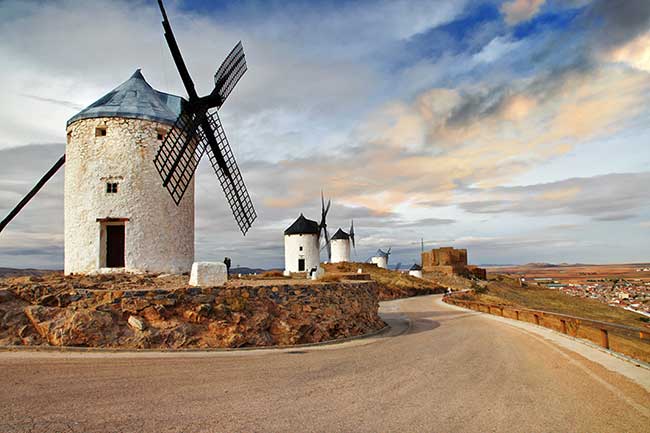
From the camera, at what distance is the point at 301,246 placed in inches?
1800

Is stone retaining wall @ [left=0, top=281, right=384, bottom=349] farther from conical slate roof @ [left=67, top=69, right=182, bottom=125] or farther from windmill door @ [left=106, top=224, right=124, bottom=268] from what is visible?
conical slate roof @ [left=67, top=69, right=182, bottom=125]

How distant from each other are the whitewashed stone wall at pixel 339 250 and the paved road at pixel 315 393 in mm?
50935

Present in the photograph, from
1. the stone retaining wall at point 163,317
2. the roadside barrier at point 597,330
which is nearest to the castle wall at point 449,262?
the roadside barrier at point 597,330

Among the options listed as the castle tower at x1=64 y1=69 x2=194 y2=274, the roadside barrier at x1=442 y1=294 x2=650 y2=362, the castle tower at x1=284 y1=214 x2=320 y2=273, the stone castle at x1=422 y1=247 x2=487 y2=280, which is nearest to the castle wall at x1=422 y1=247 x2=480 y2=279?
the stone castle at x1=422 y1=247 x2=487 y2=280

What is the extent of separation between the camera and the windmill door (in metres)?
16.9

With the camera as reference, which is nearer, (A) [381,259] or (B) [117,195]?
(B) [117,195]

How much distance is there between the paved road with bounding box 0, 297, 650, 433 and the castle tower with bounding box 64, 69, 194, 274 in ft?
24.7

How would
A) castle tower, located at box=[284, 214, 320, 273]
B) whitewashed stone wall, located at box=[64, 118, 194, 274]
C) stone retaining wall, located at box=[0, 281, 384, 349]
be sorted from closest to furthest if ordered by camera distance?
stone retaining wall, located at box=[0, 281, 384, 349]
whitewashed stone wall, located at box=[64, 118, 194, 274]
castle tower, located at box=[284, 214, 320, 273]

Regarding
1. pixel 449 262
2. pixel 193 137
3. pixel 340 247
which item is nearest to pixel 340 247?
pixel 340 247

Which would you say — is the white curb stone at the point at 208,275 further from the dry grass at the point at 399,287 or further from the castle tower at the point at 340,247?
the castle tower at the point at 340,247

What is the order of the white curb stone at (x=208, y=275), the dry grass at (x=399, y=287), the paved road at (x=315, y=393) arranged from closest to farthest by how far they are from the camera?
1. the paved road at (x=315, y=393)
2. the white curb stone at (x=208, y=275)
3. the dry grass at (x=399, y=287)

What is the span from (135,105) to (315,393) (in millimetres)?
14183

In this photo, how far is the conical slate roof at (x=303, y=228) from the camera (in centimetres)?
4600

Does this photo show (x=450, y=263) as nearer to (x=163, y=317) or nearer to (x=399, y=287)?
(x=399, y=287)
